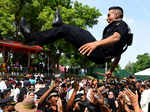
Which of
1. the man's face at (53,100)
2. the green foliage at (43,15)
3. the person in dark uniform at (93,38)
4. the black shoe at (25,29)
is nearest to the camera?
the person in dark uniform at (93,38)

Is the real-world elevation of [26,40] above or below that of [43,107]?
above

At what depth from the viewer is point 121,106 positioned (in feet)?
15.3

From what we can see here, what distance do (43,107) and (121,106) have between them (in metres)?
1.69

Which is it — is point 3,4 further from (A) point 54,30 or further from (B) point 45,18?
(A) point 54,30

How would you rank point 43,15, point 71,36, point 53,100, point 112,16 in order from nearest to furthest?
1. point 112,16
2. point 71,36
3. point 53,100
4. point 43,15

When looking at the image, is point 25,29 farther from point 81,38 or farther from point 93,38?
point 93,38

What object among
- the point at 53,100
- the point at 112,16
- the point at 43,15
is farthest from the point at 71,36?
the point at 43,15

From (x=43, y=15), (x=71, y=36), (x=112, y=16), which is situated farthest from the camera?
(x=43, y=15)

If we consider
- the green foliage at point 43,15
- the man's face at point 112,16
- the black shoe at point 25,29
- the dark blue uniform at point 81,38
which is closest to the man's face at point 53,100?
the dark blue uniform at point 81,38

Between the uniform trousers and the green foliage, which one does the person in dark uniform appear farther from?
the green foliage

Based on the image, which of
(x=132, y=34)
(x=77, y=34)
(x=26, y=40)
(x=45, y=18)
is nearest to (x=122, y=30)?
(x=132, y=34)

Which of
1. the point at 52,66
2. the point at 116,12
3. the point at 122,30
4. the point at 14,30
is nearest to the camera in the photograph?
the point at 122,30

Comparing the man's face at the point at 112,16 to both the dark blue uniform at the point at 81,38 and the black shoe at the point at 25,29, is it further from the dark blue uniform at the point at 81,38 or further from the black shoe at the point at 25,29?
the black shoe at the point at 25,29

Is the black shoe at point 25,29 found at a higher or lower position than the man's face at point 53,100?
higher
